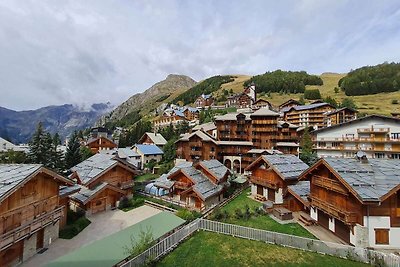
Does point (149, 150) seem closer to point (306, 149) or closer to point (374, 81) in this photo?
point (306, 149)

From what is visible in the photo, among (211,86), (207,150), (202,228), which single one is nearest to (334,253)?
(202,228)

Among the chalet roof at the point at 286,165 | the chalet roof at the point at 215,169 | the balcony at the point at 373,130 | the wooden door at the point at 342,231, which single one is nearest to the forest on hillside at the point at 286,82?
the balcony at the point at 373,130

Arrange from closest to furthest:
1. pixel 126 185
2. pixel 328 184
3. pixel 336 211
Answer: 1. pixel 336 211
2. pixel 328 184
3. pixel 126 185

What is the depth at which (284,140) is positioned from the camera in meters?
57.3

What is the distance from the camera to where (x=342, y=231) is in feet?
66.1

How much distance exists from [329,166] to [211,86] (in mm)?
153542

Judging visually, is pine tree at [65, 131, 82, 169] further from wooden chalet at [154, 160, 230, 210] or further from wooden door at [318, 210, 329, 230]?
wooden door at [318, 210, 329, 230]

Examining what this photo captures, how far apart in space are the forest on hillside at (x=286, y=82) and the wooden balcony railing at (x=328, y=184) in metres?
116

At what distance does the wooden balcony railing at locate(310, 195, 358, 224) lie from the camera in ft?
60.4

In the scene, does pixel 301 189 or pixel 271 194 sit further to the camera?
pixel 271 194

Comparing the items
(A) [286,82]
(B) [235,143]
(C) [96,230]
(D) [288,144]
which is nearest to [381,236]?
(C) [96,230]

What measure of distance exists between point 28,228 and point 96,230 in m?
8.28

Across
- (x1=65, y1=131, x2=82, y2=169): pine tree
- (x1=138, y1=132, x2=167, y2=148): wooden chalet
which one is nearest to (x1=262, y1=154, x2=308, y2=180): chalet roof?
(x1=65, y1=131, x2=82, y2=169): pine tree

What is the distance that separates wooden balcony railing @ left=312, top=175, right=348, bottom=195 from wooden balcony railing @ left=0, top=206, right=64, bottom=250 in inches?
1045
